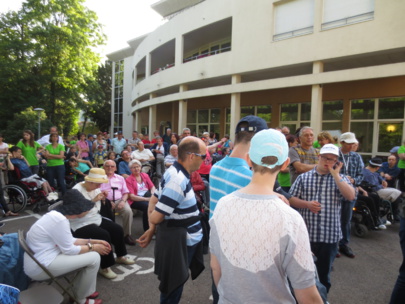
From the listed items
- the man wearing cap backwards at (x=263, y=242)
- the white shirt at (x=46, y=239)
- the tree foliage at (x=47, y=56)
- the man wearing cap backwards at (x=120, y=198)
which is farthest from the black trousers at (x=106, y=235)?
the tree foliage at (x=47, y=56)

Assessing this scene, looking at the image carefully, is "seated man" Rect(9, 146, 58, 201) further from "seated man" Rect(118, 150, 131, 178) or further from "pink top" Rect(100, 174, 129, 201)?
"pink top" Rect(100, 174, 129, 201)

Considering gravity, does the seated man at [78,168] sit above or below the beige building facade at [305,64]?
below

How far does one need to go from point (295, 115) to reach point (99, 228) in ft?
41.5

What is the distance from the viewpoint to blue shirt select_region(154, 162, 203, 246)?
219cm

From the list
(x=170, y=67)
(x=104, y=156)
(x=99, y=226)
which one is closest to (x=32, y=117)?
(x=170, y=67)

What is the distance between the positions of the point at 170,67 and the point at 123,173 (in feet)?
40.1

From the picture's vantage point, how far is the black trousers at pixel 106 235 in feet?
11.5

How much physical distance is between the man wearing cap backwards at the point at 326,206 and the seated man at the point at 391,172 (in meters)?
5.22

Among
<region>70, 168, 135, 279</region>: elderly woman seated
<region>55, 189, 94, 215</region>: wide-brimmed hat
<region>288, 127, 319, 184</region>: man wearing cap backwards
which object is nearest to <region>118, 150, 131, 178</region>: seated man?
<region>70, 168, 135, 279</region>: elderly woman seated

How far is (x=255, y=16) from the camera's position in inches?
485

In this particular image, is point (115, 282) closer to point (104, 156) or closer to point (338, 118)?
point (104, 156)

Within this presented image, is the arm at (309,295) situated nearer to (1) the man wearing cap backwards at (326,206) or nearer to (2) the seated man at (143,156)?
(1) the man wearing cap backwards at (326,206)

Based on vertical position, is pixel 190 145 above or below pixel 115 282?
above

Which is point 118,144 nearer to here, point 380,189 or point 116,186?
point 116,186
